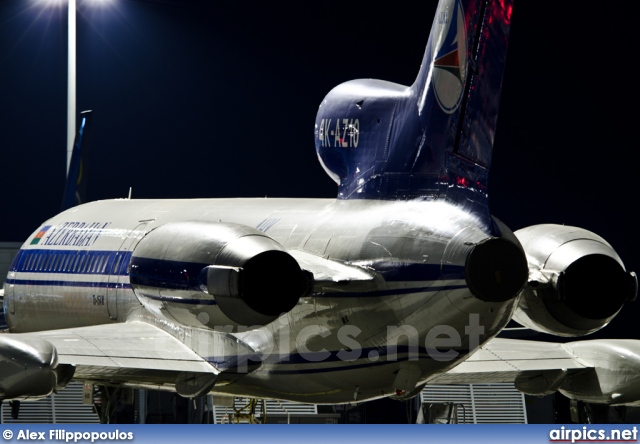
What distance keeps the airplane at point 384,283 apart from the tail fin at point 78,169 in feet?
29.2

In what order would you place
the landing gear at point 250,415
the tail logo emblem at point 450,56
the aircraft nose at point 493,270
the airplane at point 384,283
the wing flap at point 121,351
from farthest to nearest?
the landing gear at point 250,415
the wing flap at point 121,351
the tail logo emblem at point 450,56
the airplane at point 384,283
the aircraft nose at point 493,270

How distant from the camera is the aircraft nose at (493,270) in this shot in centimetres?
1462

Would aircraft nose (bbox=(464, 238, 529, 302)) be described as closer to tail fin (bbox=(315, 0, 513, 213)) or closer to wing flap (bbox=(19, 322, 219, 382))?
tail fin (bbox=(315, 0, 513, 213))

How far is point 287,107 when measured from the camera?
30.4m

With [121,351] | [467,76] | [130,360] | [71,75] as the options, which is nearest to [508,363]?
[467,76]

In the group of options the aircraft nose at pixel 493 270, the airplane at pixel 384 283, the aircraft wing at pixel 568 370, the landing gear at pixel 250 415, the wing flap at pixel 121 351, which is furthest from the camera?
the landing gear at pixel 250 415

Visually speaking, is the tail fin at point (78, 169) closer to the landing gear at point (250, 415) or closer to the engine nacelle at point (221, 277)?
the landing gear at point (250, 415)

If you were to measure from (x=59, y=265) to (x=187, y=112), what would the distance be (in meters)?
9.18

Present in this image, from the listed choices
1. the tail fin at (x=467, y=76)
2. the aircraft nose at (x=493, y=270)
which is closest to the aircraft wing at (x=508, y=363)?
the tail fin at (x=467, y=76)

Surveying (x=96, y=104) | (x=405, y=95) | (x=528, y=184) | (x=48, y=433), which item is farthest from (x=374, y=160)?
(x=96, y=104)

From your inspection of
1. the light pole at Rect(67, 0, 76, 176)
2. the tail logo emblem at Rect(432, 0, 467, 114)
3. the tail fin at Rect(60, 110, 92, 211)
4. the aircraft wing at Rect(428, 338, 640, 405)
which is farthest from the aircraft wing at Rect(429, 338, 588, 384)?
the tail fin at Rect(60, 110, 92, 211)

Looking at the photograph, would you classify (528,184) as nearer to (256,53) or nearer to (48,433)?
(256,53)

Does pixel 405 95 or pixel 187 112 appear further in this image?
pixel 187 112

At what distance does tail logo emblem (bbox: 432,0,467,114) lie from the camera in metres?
15.8
